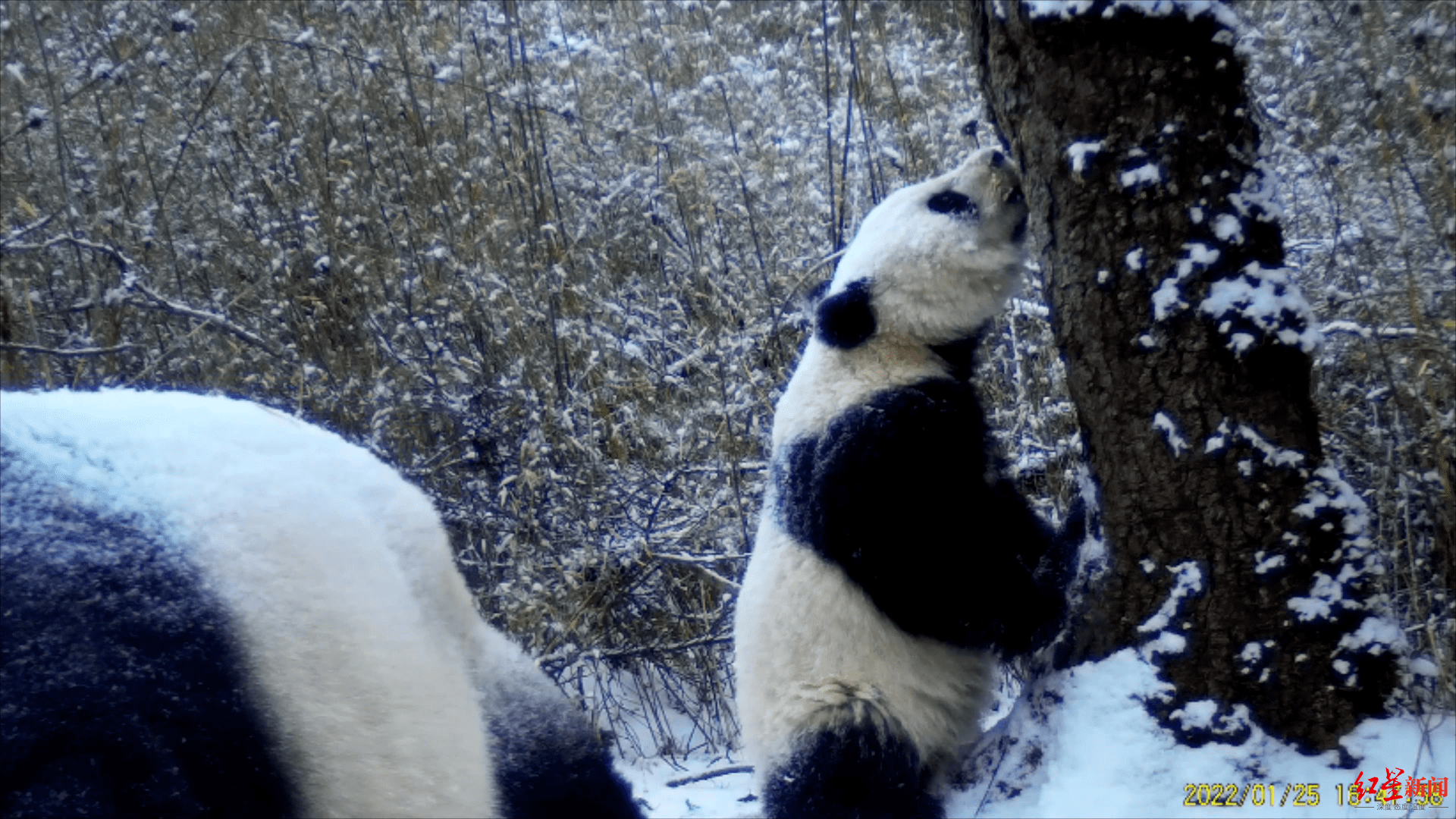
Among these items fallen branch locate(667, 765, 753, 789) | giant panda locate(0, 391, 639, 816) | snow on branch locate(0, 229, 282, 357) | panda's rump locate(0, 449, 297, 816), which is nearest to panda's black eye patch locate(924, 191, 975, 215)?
fallen branch locate(667, 765, 753, 789)

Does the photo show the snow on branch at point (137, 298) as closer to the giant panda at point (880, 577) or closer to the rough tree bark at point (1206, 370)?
the giant panda at point (880, 577)

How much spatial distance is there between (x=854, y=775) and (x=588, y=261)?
2.98 m

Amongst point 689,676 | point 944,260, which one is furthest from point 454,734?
point 689,676

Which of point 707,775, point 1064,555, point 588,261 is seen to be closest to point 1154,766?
point 1064,555

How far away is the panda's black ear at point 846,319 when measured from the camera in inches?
97.0

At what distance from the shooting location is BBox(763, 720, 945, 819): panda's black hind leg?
7.32ft

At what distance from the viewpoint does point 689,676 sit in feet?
11.0

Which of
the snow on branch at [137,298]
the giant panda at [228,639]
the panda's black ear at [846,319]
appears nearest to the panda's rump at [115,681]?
the giant panda at [228,639]

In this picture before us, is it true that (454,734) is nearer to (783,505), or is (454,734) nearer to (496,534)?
(783,505)

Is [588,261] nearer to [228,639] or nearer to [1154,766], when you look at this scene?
[1154,766]

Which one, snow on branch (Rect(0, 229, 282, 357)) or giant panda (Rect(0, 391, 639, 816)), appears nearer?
giant panda (Rect(0, 391, 639, 816))

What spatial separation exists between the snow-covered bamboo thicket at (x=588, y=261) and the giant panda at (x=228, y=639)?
1.65 meters

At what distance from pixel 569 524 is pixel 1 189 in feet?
12.8

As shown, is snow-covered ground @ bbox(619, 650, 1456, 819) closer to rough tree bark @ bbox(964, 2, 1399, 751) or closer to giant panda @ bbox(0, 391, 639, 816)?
rough tree bark @ bbox(964, 2, 1399, 751)
